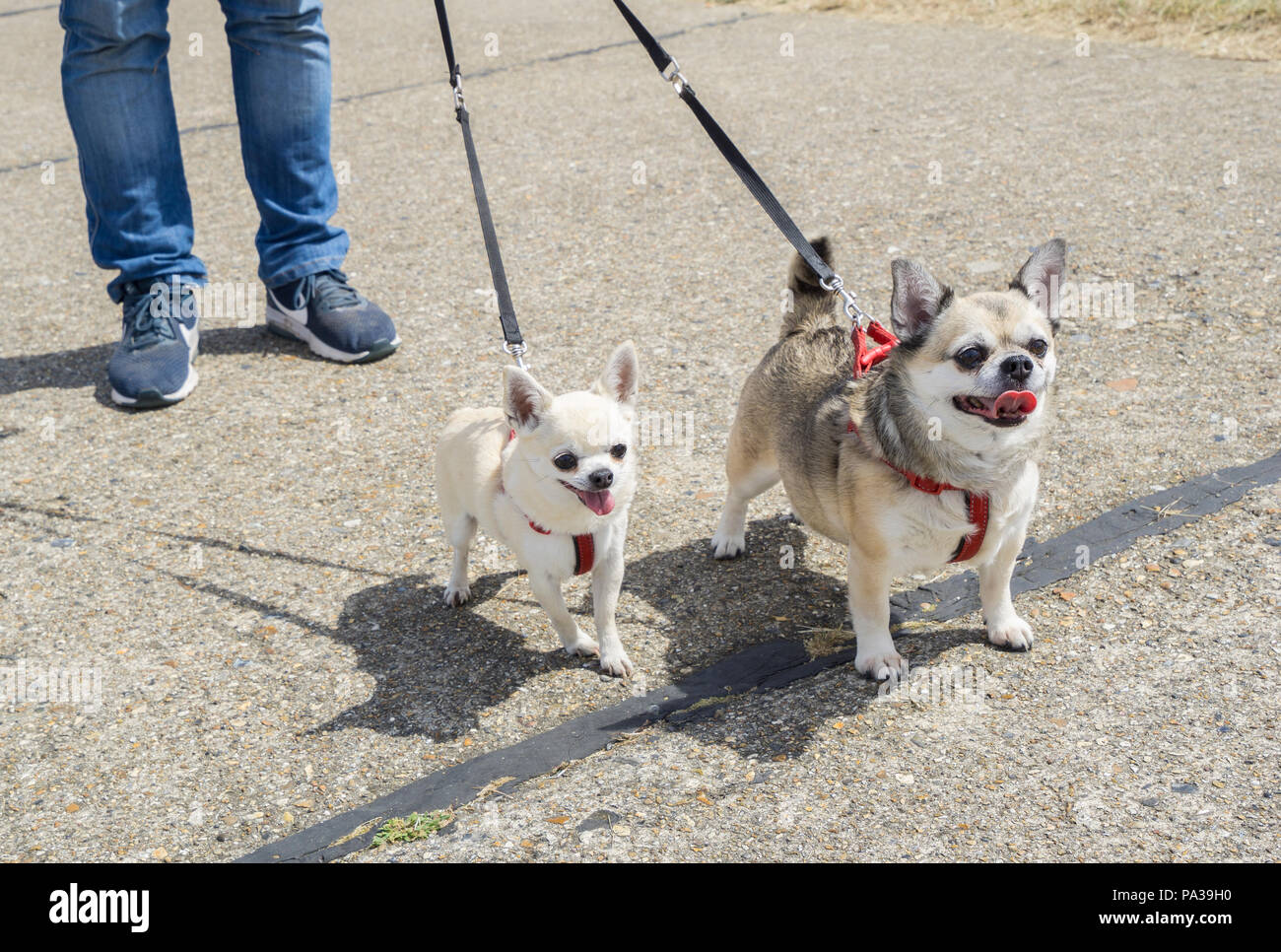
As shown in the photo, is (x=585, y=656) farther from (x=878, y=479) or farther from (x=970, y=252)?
(x=970, y=252)

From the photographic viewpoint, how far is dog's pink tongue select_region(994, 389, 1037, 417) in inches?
115

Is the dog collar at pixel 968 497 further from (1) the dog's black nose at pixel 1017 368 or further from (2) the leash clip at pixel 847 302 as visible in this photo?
(2) the leash clip at pixel 847 302

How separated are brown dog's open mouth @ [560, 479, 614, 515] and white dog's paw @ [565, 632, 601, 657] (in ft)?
2.08

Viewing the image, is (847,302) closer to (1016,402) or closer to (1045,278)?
(1045,278)

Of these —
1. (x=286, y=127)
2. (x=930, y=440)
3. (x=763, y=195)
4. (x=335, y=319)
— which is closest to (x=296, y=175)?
(x=286, y=127)

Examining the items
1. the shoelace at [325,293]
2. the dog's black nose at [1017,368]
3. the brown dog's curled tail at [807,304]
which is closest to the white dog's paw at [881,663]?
the dog's black nose at [1017,368]

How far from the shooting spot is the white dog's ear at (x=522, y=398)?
3061 mm

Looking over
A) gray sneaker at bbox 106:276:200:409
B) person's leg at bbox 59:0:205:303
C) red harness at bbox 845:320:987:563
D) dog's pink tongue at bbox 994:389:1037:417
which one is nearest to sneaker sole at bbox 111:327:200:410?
gray sneaker at bbox 106:276:200:409

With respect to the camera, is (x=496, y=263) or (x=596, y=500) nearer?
(x=596, y=500)

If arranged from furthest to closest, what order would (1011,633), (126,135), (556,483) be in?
(126,135) → (1011,633) → (556,483)

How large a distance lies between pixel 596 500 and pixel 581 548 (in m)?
0.25

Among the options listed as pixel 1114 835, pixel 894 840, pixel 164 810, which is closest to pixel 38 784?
pixel 164 810

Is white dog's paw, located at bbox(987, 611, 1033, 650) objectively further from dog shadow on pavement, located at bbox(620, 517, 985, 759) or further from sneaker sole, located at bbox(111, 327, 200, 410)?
sneaker sole, located at bbox(111, 327, 200, 410)

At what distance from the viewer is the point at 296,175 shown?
17.7 feet
